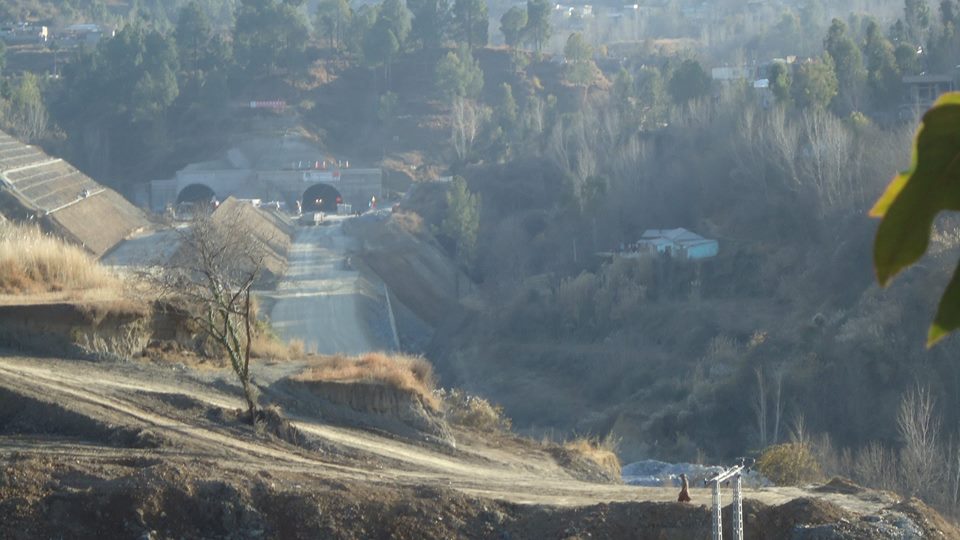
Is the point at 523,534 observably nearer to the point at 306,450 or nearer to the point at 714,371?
the point at 306,450

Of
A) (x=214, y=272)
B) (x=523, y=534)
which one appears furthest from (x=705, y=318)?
(x=523, y=534)

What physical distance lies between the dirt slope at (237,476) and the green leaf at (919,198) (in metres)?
11.4

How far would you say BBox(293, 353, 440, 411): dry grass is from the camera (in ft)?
70.3

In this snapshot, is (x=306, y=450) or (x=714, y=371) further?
(x=714, y=371)

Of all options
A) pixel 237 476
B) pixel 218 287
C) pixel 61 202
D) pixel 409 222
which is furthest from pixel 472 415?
pixel 409 222

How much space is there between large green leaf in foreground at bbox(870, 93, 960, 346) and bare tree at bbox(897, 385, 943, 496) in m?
23.6

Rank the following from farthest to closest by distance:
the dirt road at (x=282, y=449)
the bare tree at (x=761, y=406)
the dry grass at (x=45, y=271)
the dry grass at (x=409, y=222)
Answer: the dry grass at (x=409, y=222), the bare tree at (x=761, y=406), the dry grass at (x=45, y=271), the dirt road at (x=282, y=449)

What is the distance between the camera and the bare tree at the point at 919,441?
2641 cm

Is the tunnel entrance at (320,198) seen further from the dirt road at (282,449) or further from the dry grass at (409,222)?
the dirt road at (282,449)

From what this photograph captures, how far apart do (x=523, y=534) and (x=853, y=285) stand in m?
34.0

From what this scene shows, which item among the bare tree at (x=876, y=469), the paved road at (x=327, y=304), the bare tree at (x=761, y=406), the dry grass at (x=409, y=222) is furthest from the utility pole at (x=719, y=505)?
the dry grass at (x=409, y=222)

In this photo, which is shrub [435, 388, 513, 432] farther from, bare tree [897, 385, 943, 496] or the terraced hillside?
the terraced hillside

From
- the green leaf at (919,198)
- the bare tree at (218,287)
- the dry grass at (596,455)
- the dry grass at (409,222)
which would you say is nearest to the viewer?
the green leaf at (919,198)

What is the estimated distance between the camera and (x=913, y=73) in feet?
196
